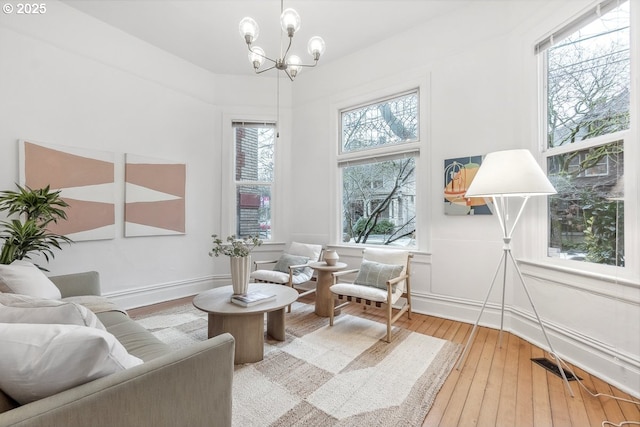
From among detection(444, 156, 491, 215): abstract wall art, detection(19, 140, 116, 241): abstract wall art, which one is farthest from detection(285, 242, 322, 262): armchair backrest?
detection(19, 140, 116, 241): abstract wall art

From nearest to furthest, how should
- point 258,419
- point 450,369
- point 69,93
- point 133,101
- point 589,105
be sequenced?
point 258,419, point 450,369, point 589,105, point 69,93, point 133,101

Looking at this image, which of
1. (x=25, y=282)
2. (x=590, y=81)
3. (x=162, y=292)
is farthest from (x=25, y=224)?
(x=590, y=81)

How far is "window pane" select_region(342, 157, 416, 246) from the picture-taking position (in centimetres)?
374

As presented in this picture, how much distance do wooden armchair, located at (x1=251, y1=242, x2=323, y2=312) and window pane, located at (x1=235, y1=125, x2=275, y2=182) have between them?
1.42m

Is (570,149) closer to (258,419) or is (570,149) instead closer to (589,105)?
(589,105)

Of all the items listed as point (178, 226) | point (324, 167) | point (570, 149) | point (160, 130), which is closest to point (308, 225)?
point (324, 167)

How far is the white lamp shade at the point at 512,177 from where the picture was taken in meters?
1.92

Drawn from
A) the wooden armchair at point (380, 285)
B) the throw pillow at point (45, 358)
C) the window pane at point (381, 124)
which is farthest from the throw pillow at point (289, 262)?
the throw pillow at point (45, 358)

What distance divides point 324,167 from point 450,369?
3.10 metres

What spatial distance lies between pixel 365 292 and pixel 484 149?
6.61ft

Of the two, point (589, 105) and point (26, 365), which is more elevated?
point (589, 105)

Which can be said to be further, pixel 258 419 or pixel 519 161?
pixel 519 161

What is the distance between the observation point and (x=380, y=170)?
13.0ft

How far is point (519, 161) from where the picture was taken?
6.60 ft
